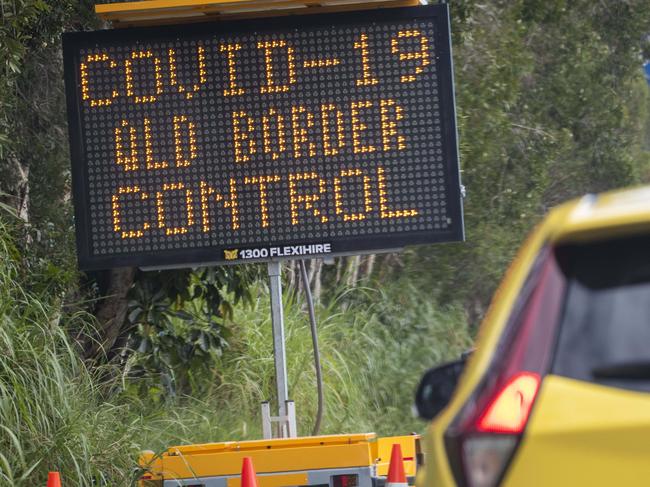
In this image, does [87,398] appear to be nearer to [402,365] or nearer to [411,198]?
[411,198]

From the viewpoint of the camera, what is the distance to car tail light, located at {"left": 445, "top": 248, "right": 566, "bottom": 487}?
321cm

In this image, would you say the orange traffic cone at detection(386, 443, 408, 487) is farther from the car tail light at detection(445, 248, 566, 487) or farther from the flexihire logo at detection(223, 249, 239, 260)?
the car tail light at detection(445, 248, 566, 487)

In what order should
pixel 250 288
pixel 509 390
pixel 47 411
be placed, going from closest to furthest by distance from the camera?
pixel 509 390 → pixel 47 411 → pixel 250 288

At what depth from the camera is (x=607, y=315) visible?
127 inches

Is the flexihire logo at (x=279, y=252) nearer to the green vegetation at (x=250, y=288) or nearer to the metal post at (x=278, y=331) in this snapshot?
the metal post at (x=278, y=331)

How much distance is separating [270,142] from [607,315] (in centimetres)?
644

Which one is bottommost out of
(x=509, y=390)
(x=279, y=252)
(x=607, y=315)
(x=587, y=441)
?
(x=587, y=441)

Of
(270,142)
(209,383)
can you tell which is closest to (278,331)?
(270,142)

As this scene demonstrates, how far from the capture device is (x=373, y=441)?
8383 mm

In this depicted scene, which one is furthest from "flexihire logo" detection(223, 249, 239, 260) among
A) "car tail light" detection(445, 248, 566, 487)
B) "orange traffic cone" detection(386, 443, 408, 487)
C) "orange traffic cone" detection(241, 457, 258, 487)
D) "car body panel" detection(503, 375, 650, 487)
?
"car body panel" detection(503, 375, 650, 487)

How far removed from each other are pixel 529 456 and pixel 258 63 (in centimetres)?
675

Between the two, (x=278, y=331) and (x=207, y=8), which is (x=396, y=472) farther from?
(x=207, y=8)

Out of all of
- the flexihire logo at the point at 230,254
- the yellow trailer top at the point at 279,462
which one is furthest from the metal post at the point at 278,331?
the yellow trailer top at the point at 279,462

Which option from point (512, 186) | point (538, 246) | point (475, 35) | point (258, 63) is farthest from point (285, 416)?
point (512, 186)
